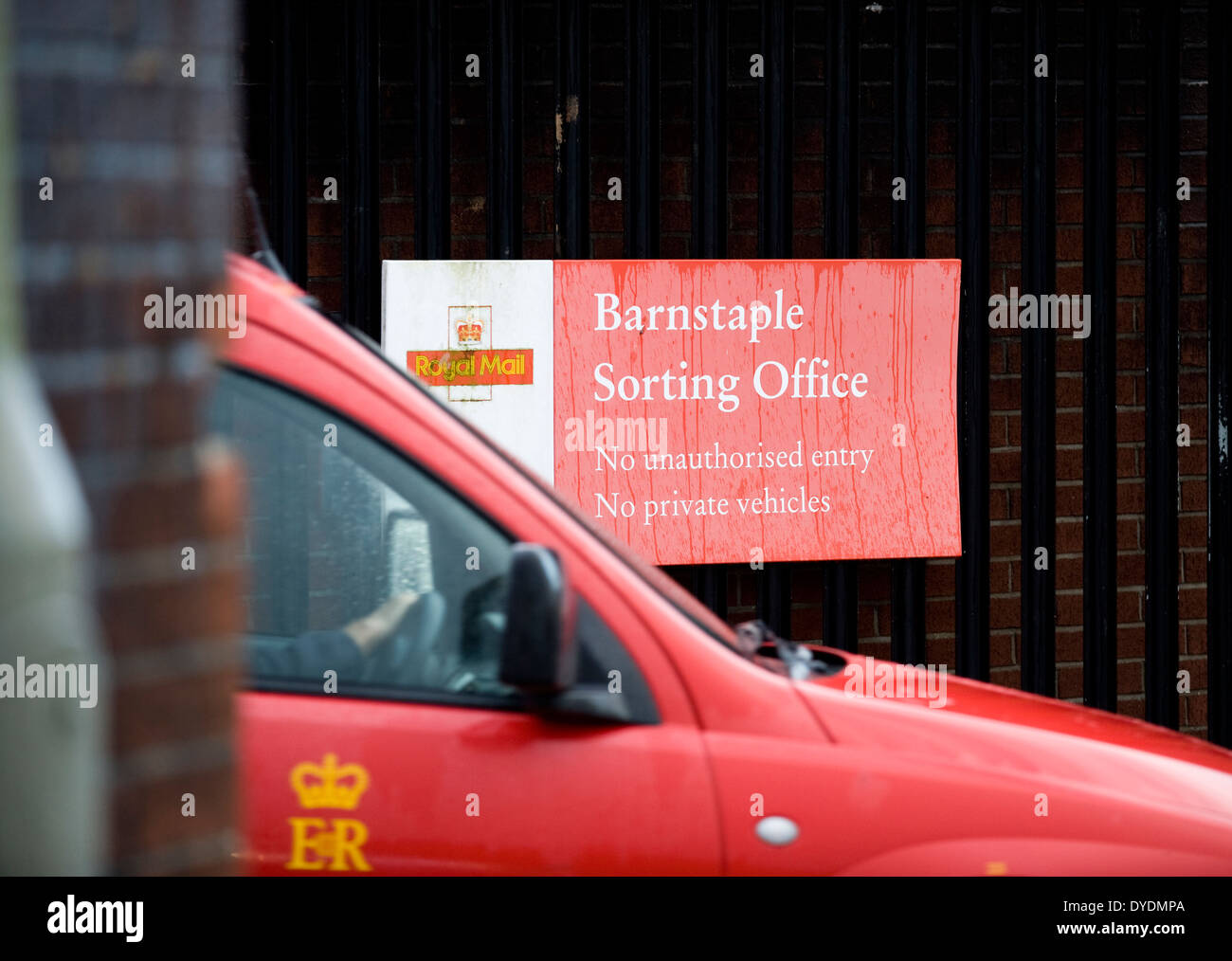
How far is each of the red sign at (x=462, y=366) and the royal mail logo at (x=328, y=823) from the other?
2738mm

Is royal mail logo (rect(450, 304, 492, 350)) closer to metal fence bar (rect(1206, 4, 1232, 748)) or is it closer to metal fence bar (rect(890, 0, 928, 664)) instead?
metal fence bar (rect(890, 0, 928, 664))

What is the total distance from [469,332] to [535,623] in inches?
111

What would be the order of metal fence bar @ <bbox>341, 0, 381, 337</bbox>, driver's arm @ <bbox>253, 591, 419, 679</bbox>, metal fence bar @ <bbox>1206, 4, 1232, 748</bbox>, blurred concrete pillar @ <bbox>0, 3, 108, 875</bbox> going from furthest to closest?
metal fence bar @ <bbox>1206, 4, 1232, 748</bbox> → metal fence bar @ <bbox>341, 0, 381, 337</bbox> → driver's arm @ <bbox>253, 591, 419, 679</bbox> → blurred concrete pillar @ <bbox>0, 3, 108, 875</bbox>

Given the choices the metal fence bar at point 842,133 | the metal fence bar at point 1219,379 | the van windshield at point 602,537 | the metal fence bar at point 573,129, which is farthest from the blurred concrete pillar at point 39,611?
the metal fence bar at point 1219,379

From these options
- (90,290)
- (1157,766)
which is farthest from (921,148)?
(90,290)

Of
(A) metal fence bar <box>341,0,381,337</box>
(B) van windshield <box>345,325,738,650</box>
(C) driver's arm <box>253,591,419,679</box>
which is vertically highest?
(A) metal fence bar <box>341,0,381,337</box>

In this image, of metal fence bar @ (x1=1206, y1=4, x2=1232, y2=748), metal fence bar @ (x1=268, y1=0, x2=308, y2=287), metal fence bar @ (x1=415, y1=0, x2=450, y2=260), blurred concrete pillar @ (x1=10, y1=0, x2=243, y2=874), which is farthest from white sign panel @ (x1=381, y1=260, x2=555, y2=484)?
blurred concrete pillar @ (x1=10, y1=0, x2=243, y2=874)

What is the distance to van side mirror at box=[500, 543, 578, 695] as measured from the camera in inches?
76.3

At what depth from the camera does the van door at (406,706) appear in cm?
200

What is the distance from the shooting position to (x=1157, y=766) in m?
2.25

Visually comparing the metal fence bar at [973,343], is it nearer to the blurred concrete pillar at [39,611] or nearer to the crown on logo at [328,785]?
the crown on logo at [328,785]

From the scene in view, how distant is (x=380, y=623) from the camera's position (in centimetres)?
213

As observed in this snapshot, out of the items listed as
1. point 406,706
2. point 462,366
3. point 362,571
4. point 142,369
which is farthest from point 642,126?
point 142,369
